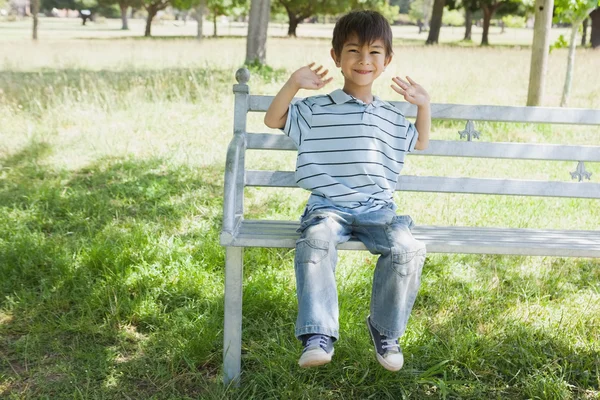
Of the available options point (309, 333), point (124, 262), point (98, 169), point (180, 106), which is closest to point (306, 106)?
point (309, 333)

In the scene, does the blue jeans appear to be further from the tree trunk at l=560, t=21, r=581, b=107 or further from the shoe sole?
the tree trunk at l=560, t=21, r=581, b=107

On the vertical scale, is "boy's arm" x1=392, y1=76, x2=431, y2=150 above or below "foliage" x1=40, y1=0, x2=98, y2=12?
below

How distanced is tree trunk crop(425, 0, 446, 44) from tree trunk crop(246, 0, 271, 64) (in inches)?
736

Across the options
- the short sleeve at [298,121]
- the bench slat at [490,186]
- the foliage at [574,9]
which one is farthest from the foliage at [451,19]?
the short sleeve at [298,121]

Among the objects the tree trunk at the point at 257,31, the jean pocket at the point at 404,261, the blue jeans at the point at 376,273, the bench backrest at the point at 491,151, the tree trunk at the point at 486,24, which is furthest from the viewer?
the tree trunk at the point at 486,24

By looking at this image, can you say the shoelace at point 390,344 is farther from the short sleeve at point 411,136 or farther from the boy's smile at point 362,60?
the boy's smile at point 362,60

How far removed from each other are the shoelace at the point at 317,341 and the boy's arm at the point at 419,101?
0.98 metres

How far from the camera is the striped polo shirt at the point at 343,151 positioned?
2617 mm

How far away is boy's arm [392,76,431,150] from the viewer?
2.59 m

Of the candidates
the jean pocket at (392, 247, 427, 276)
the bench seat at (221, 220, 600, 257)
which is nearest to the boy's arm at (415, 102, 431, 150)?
the bench seat at (221, 220, 600, 257)

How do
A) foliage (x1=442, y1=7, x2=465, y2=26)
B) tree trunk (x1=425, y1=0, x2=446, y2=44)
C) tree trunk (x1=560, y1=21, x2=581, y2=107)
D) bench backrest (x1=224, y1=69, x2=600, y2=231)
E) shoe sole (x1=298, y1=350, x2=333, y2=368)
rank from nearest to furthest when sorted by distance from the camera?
shoe sole (x1=298, y1=350, x2=333, y2=368) → bench backrest (x1=224, y1=69, x2=600, y2=231) → tree trunk (x1=560, y1=21, x2=581, y2=107) → tree trunk (x1=425, y1=0, x2=446, y2=44) → foliage (x1=442, y1=7, x2=465, y2=26)

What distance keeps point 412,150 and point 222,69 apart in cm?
916

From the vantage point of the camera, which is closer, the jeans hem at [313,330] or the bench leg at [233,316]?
the jeans hem at [313,330]

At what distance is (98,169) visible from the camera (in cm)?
546
